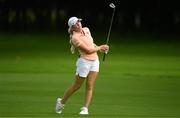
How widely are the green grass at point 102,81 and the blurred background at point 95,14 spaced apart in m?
19.7

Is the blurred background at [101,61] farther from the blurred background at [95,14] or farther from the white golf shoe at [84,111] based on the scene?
the white golf shoe at [84,111]

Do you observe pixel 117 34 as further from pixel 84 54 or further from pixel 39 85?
pixel 84 54

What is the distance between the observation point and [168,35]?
197 feet

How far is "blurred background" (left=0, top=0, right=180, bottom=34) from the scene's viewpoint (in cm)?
6976

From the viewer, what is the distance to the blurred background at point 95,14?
69.8 metres

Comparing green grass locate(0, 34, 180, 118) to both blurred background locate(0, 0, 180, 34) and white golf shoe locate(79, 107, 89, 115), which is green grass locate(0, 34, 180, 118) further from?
blurred background locate(0, 0, 180, 34)

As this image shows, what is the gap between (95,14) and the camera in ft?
264

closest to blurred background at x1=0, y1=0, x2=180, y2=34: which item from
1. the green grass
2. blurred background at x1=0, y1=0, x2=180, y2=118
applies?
blurred background at x1=0, y1=0, x2=180, y2=118

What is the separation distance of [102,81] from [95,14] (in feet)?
176

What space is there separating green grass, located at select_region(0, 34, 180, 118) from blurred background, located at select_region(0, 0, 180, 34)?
64.8 feet

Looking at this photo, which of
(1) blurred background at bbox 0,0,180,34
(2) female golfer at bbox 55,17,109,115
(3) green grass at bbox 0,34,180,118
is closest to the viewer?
(2) female golfer at bbox 55,17,109,115

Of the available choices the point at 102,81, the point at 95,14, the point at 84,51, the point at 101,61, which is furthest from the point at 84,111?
the point at 95,14

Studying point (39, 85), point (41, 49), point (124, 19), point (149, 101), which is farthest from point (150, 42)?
point (149, 101)

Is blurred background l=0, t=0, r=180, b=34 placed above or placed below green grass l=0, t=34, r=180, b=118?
above
